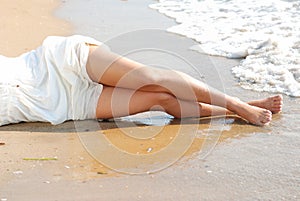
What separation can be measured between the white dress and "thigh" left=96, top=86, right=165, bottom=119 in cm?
4

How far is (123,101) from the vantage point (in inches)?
123

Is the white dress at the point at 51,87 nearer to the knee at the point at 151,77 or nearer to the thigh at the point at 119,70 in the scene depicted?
the thigh at the point at 119,70

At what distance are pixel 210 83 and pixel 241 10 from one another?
11.0ft

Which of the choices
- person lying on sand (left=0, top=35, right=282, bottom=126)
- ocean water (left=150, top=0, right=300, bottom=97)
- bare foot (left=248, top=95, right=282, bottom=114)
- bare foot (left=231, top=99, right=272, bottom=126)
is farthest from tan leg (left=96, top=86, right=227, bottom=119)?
ocean water (left=150, top=0, right=300, bottom=97)

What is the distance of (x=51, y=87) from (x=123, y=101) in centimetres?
41

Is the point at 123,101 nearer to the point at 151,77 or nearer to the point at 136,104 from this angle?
the point at 136,104

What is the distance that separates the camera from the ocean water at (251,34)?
4016mm

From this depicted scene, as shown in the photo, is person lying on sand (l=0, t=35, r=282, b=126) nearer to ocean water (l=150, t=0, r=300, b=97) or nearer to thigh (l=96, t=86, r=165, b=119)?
thigh (l=96, t=86, r=165, b=119)

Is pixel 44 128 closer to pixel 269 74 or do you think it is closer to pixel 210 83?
pixel 210 83

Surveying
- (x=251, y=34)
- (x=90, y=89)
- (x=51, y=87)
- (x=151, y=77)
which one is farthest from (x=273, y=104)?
(x=251, y=34)

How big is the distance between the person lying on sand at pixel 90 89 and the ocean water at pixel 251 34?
0.84 meters

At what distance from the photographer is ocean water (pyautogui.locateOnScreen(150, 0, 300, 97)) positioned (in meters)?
4.02

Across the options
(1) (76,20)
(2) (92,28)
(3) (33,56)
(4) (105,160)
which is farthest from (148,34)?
(4) (105,160)

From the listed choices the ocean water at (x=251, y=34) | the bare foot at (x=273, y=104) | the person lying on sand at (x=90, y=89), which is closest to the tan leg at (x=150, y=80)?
the person lying on sand at (x=90, y=89)
